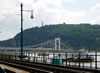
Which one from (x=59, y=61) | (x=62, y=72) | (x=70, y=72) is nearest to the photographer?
(x=70, y=72)

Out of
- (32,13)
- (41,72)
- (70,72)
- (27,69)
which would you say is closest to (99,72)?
(70,72)

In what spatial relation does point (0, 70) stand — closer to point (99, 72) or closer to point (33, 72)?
point (33, 72)

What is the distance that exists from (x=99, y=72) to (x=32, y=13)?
27.6m

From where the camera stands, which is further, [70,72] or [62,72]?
[62,72]

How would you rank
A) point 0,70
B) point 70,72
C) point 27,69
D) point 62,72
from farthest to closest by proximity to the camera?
point 27,69 < point 62,72 < point 70,72 < point 0,70

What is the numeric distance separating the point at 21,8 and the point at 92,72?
26.8 meters

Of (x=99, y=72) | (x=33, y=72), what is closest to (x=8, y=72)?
(x=33, y=72)

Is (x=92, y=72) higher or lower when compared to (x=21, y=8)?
lower

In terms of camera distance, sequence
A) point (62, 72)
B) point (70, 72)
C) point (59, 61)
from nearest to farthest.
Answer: point (70, 72)
point (62, 72)
point (59, 61)

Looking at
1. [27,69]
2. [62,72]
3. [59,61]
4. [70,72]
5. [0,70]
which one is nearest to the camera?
[0,70]

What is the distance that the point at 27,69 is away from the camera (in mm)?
25297

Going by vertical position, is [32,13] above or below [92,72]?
above

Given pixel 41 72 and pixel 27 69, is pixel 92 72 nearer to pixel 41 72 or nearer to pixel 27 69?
pixel 41 72

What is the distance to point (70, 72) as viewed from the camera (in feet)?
67.2
